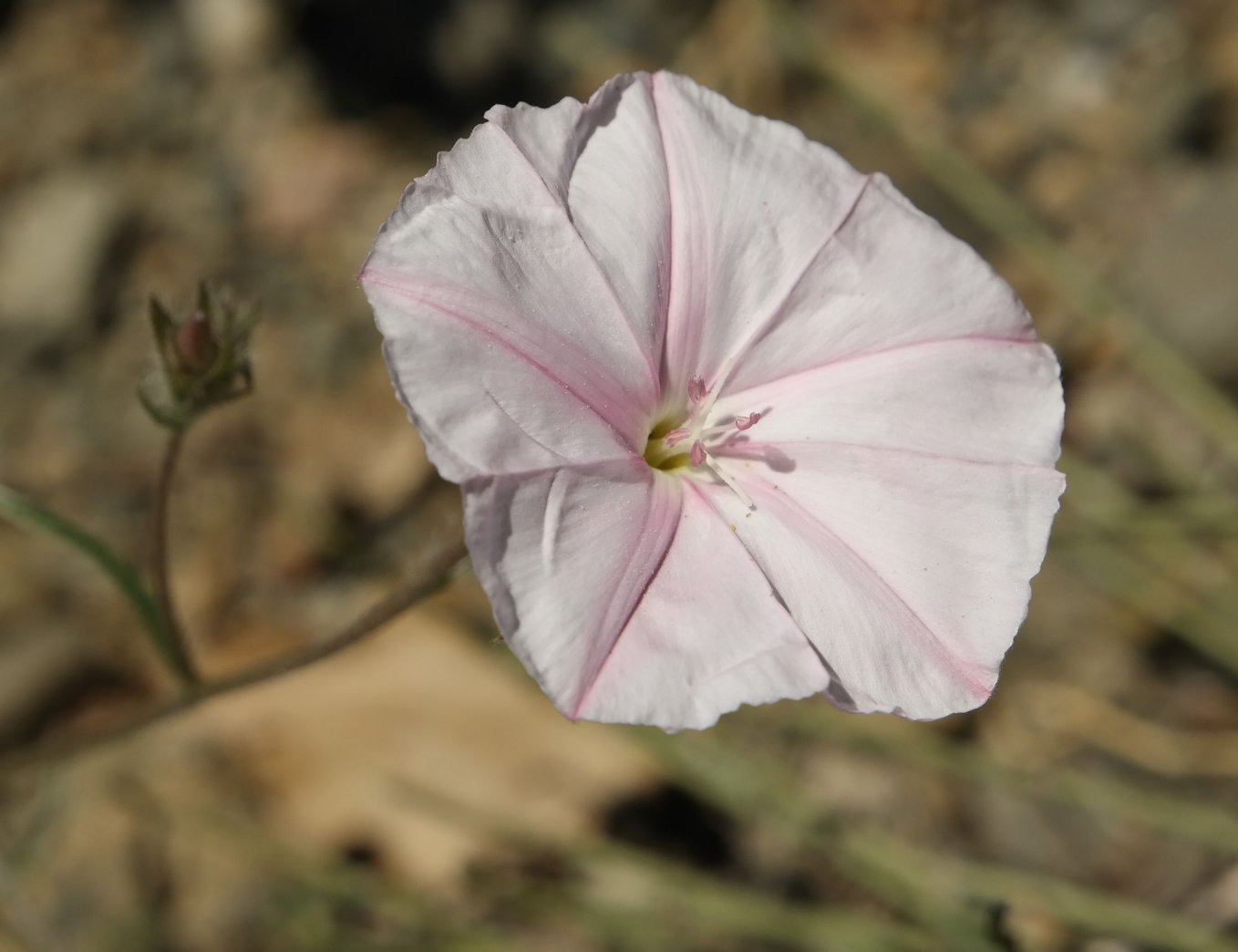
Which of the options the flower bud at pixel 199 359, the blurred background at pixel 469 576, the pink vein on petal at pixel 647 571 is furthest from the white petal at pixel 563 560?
the blurred background at pixel 469 576

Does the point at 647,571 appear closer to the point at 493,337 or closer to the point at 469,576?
the point at 493,337

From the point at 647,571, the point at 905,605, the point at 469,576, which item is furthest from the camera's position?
the point at 469,576

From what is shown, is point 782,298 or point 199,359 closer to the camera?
point 199,359

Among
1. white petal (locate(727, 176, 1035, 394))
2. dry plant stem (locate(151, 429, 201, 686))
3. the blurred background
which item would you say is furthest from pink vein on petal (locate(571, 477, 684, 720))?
the blurred background

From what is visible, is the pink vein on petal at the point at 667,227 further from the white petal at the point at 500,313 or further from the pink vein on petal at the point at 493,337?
the pink vein on petal at the point at 493,337


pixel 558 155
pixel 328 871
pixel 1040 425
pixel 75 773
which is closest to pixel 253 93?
pixel 75 773

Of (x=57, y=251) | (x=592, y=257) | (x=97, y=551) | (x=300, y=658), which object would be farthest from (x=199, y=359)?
(x=57, y=251)

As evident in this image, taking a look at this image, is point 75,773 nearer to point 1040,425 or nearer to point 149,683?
point 149,683
